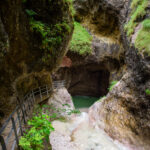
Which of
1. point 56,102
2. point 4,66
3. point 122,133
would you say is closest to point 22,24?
point 4,66

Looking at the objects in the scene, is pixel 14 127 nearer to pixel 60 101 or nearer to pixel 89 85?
pixel 60 101

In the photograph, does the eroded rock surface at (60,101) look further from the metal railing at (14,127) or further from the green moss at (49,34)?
the green moss at (49,34)

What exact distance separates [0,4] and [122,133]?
7444mm

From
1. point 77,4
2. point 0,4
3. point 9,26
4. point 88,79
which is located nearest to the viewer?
point 0,4

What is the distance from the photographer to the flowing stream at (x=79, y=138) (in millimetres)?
5094

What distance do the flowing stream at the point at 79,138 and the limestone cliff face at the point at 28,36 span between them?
3173 millimetres

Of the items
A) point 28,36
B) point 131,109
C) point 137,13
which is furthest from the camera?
point 137,13

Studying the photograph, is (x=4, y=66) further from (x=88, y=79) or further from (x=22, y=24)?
(x=88, y=79)

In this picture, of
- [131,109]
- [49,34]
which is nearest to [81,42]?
[49,34]

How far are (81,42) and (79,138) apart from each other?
920 cm

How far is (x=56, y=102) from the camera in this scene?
771cm

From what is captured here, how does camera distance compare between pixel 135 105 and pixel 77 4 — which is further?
pixel 77 4

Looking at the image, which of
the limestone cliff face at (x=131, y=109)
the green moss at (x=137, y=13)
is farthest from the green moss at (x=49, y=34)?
the green moss at (x=137, y=13)

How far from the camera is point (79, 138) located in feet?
19.1
